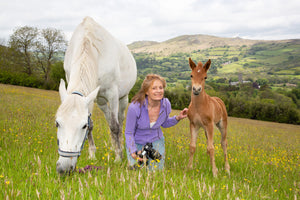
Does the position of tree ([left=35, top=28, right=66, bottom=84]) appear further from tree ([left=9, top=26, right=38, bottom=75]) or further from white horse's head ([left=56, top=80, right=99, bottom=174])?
white horse's head ([left=56, top=80, right=99, bottom=174])

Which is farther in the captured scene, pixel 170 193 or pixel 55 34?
pixel 55 34

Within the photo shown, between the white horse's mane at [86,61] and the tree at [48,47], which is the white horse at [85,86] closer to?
the white horse's mane at [86,61]

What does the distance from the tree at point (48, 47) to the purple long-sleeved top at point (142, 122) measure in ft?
139

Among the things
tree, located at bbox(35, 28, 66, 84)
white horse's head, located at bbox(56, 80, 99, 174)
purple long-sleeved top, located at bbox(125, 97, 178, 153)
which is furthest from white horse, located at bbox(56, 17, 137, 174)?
tree, located at bbox(35, 28, 66, 84)

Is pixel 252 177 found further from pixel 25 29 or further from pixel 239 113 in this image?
pixel 239 113

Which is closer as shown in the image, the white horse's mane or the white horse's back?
the white horse's mane

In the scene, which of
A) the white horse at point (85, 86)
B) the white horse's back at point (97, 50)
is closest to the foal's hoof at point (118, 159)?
the white horse at point (85, 86)

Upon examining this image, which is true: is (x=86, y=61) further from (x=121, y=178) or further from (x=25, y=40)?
(x=25, y=40)

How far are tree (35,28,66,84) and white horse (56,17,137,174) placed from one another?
40085mm

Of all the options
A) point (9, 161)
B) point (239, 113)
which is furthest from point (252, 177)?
point (239, 113)

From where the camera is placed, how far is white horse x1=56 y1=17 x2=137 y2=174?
9.60 ft

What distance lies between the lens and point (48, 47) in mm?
41531

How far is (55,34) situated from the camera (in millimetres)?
41281

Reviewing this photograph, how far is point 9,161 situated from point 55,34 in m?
43.2
